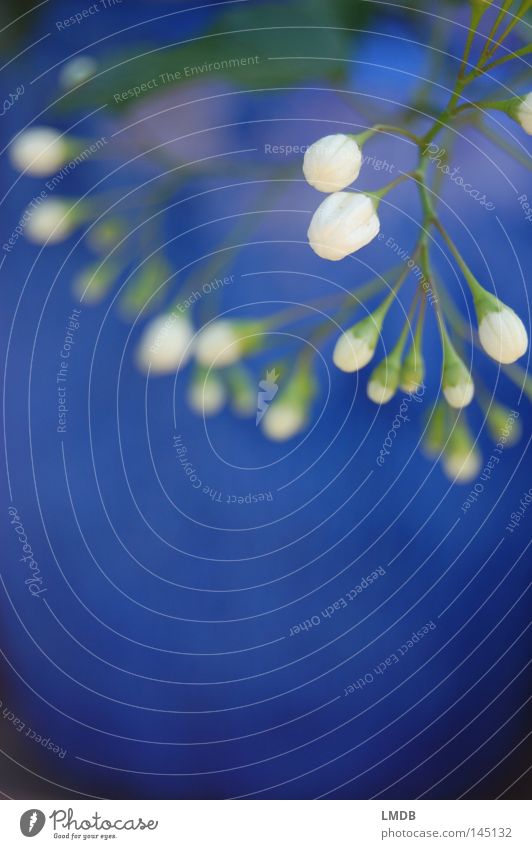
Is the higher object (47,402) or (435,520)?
(47,402)

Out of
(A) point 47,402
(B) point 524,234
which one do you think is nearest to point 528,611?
(B) point 524,234

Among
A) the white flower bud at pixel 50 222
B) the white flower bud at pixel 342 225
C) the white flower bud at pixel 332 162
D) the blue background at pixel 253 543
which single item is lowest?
the blue background at pixel 253 543

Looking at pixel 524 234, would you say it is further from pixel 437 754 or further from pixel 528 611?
pixel 437 754

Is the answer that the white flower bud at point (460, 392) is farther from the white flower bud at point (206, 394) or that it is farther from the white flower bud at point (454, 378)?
the white flower bud at point (206, 394)
